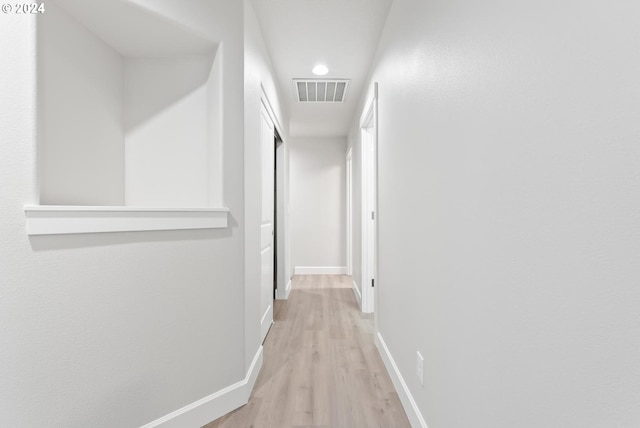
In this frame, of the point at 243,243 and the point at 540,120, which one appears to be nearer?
the point at 540,120

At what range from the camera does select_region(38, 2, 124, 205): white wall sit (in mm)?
1287

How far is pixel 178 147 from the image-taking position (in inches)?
70.4

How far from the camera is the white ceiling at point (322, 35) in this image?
7.13 feet

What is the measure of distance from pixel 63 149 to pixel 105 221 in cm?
37

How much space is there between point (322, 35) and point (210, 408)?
256 cm

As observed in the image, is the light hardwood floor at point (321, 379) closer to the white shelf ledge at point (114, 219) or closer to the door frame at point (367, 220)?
the door frame at point (367, 220)

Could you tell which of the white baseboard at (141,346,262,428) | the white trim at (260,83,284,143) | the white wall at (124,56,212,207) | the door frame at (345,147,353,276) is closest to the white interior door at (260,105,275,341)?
the white trim at (260,83,284,143)

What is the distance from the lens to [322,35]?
251cm

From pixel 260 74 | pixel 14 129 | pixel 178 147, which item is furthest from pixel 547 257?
pixel 260 74

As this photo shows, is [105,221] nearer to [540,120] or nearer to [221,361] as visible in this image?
[221,361]

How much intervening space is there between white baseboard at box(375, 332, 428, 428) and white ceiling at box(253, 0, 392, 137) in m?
2.31

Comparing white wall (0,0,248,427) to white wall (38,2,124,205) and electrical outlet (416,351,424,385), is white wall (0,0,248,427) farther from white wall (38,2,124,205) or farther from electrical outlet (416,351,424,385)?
electrical outlet (416,351,424,385)

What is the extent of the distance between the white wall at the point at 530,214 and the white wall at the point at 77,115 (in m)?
1.48

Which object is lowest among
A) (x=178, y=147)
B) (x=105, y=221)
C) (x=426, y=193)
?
(x=105, y=221)
